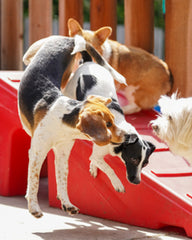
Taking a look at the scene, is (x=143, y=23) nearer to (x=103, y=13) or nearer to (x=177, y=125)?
(x=103, y=13)

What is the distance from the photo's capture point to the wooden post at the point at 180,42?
461 cm

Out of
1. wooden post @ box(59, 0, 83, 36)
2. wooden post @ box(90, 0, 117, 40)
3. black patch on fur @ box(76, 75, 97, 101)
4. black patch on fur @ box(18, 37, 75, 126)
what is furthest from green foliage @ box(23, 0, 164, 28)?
black patch on fur @ box(76, 75, 97, 101)

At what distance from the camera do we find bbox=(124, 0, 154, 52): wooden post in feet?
16.5

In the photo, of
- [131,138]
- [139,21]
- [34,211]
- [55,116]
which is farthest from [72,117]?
[139,21]

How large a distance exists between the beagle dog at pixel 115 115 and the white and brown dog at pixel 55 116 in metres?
0.08

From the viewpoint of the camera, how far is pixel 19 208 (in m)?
3.82

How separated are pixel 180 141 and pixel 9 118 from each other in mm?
1630

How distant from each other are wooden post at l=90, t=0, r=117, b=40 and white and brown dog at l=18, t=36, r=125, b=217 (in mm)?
2628

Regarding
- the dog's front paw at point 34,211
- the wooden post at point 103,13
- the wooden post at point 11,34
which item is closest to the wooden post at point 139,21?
the wooden post at point 103,13

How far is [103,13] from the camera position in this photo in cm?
549

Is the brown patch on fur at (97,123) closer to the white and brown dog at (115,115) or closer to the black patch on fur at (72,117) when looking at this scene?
the black patch on fur at (72,117)

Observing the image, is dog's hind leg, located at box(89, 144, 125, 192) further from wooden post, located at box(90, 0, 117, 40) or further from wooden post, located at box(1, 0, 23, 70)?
wooden post, located at box(1, 0, 23, 70)

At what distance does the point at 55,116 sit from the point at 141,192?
1080mm

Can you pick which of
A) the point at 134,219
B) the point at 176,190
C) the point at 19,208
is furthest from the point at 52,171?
the point at 176,190
